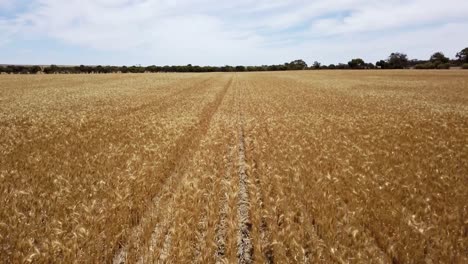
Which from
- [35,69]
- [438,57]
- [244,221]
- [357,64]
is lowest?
[244,221]

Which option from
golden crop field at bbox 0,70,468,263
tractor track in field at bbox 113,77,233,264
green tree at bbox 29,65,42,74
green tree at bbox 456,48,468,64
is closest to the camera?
golden crop field at bbox 0,70,468,263

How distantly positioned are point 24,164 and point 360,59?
5592 inches

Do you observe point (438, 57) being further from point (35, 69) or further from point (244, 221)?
point (244, 221)

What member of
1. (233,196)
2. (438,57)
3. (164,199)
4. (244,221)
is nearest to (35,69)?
(164,199)

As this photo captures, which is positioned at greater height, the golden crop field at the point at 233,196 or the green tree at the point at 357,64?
the green tree at the point at 357,64

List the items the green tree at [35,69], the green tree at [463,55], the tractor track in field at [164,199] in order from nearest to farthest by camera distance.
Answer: the tractor track in field at [164,199]
the green tree at [35,69]
the green tree at [463,55]

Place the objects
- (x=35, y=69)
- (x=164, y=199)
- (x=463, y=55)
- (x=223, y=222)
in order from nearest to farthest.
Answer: (x=223, y=222)
(x=164, y=199)
(x=35, y=69)
(x=463, y=55)

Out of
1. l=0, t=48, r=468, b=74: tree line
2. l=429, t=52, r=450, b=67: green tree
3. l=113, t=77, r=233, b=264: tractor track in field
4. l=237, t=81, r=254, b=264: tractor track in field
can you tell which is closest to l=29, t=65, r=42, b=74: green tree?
l=0, t=48, r=468, b=74: tree line

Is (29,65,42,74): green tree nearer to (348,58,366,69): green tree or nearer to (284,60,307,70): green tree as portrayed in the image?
(284,60,307,70): green tree

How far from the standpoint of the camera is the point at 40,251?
4504 millimetres

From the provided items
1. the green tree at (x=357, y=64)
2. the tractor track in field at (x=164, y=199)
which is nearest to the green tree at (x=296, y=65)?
the green tree at (x=357, y=64)

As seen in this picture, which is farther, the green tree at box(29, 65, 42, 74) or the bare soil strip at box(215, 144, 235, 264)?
the green tree at box(29, 65, 42, 74)

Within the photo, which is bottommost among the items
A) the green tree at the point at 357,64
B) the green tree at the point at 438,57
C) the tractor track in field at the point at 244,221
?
the tractor track in field at the point at 244,221

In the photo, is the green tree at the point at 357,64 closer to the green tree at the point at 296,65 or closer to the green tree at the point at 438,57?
the green tree at the point at 296,65
